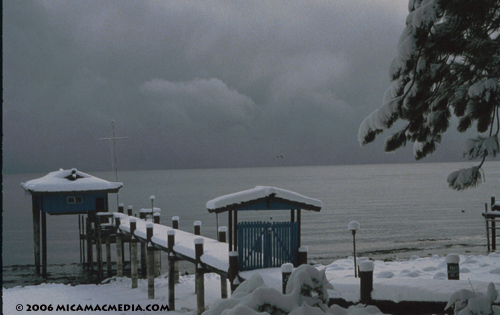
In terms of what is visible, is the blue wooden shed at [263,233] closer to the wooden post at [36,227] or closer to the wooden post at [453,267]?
the wooden post at [453,267]

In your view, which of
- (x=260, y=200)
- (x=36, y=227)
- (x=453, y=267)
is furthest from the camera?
(x=36, y=227)

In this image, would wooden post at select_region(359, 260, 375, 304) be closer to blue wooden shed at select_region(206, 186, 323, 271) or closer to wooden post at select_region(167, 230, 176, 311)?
blue wooden shed at select_region(206, 186, 323, 271)

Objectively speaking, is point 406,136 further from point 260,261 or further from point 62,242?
point 62,242

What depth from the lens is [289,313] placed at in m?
4.15

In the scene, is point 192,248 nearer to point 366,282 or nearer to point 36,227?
point 366,282

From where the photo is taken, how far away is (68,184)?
103ft

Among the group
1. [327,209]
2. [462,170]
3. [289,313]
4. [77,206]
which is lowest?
[327,209]

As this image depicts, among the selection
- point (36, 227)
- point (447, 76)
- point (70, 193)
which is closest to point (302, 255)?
point (447, 76)

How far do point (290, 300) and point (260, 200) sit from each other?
382 inches

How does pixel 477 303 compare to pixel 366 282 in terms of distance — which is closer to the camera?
pixel 477 303

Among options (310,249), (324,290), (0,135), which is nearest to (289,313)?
(324,290)

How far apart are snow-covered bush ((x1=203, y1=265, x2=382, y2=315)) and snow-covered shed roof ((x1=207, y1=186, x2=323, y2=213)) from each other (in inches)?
356

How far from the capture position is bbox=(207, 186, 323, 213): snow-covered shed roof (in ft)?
45.3

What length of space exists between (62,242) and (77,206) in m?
23.3
